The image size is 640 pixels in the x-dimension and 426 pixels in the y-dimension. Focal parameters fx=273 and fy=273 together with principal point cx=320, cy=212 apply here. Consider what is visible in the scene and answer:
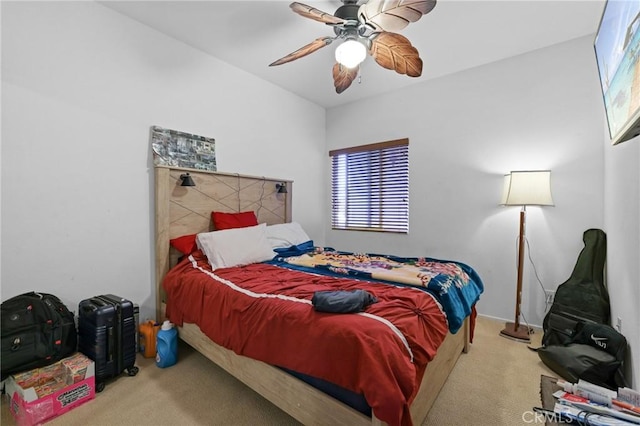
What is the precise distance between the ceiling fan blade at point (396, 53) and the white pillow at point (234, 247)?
1.92 metres

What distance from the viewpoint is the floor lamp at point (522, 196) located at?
99.0 inches

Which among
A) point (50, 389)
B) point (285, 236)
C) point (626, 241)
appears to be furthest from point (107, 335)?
point (626, 241)

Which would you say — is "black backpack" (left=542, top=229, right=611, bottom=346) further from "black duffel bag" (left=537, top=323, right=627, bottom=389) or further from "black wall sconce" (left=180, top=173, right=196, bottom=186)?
"black wall sconce" (left=180, top=173, right=196, bottom=186)

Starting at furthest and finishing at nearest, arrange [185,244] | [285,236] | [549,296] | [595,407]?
[285,236]
[549,296]
[185,244]
[595,407]

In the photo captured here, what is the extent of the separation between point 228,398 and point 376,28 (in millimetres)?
2671

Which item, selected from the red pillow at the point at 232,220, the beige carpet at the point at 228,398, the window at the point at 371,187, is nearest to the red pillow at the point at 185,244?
the red pillow at the point at 232,220

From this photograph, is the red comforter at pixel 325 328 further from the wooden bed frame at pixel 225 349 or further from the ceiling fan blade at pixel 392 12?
the ceiling fan blade at pixel 392 12

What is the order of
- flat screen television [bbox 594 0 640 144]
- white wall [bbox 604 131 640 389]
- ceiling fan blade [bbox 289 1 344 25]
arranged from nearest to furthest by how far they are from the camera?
flat screen television [bbox 594 0 640 144] → white wall [bbox 604 131 640 389] → ceiling fan blade [bbox 289 1 344 25]

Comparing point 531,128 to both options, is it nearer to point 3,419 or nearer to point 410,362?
point 410,362

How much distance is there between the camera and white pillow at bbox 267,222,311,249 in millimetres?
3108

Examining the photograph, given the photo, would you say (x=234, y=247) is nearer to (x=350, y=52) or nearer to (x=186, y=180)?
(x=186, y=180)

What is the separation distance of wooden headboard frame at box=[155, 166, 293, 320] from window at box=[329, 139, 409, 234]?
1.10 m

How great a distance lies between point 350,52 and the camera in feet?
6.29

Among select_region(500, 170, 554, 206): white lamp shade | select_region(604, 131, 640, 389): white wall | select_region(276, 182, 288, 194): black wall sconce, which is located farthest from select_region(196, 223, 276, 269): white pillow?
select_region(604, 131, 640, 389): white wall
